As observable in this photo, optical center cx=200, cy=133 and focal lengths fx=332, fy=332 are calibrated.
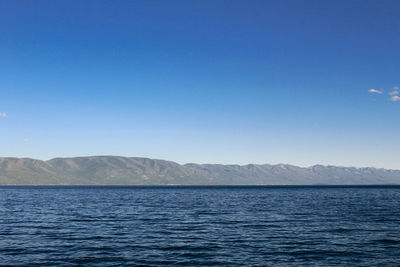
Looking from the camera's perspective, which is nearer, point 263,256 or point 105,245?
point 263,256

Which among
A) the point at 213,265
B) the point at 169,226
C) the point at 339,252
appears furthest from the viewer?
the point at 169,226

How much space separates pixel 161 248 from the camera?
127 ft

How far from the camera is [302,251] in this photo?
121ft

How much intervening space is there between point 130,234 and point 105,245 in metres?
8.10

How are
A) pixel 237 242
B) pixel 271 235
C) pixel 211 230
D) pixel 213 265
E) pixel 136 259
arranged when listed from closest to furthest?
pixel 213 265
pixel 136 259
pixel 237 242
pixel 271 235
pixel 211 230

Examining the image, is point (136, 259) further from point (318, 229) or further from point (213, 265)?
point (318, 229)

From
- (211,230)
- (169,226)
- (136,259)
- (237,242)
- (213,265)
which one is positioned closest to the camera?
(213,265)

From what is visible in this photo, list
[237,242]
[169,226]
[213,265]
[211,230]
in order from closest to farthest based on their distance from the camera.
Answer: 1. [213,265]
2. [237,242]
3. [211,230]
4. [169,226]

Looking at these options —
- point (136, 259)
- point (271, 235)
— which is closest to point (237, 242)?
point (271, 235)

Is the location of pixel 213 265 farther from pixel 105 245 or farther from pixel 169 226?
pixel 169 226

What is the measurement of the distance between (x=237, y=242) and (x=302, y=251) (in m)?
8.27

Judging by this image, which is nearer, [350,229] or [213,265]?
[213,265]

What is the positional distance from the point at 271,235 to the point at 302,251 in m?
10.0

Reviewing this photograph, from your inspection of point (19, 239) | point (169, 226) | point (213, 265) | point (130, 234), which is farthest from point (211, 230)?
point (19, 239)
